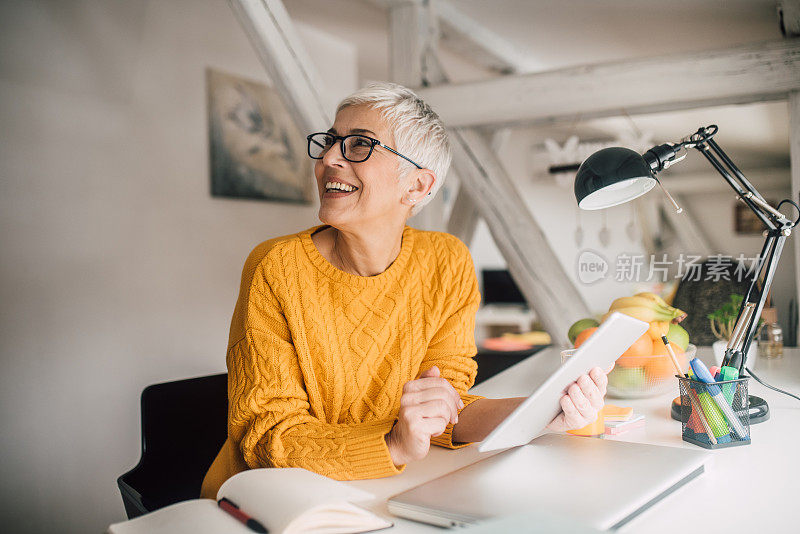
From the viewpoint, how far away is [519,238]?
2.55 meters

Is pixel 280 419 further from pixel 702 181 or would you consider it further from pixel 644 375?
pixel 702 181

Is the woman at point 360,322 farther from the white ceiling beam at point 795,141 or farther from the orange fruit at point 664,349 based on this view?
the white ceiling beam at point 795,141

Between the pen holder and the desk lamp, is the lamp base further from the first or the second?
the pen holder

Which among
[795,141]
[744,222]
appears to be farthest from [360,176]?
[744,222]

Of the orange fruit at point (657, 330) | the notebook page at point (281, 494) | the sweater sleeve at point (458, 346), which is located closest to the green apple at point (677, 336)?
the orange fruit at point (657, 330)

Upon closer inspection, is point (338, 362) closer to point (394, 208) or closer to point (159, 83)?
point (394, 208)

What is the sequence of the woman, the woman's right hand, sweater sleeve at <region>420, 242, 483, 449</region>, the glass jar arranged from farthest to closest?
1. the glass jar
2. sweater sleeve at <region>420, 242, 483, 449</region>
3. the woman
4. the woman's right hand

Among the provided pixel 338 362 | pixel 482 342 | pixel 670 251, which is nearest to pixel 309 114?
pixel 338 362

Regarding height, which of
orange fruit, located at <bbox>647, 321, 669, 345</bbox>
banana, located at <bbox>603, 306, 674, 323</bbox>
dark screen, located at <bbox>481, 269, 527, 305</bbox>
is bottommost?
dark screen, located at <bbox>481, 269, 527, 305</bbox>

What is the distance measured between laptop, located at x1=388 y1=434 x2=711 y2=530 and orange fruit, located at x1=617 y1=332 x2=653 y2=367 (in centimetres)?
39

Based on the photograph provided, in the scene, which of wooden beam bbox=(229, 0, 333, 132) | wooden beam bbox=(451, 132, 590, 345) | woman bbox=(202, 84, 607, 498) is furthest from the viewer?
wooden beam bbox=(451, 132, 590, 345)

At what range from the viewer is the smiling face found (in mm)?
1328

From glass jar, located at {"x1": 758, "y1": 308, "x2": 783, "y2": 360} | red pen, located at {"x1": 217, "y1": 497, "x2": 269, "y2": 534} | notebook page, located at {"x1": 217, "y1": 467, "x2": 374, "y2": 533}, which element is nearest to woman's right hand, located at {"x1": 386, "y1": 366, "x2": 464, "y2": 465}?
notebook page, located at {"x1": 217, "y1": 467, "x2": 374, "y2": 533}

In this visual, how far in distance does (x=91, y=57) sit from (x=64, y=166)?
0.49 metres
